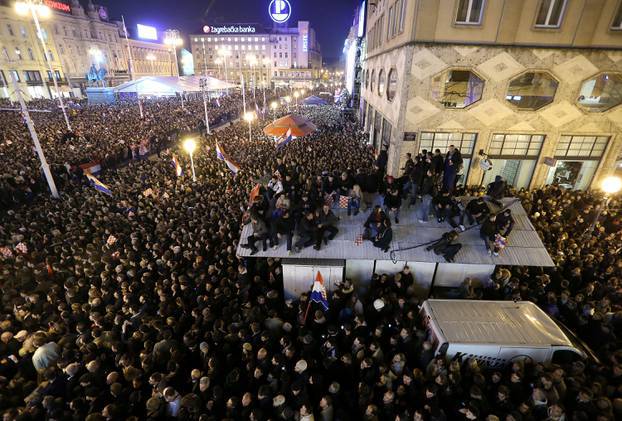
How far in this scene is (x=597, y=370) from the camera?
6.10 m

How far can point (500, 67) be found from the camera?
14.7 meters

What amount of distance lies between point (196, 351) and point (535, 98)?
18360 millimetres

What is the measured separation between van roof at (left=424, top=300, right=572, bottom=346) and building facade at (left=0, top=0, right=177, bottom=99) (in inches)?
1897

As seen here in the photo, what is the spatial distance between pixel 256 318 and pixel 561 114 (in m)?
17.3

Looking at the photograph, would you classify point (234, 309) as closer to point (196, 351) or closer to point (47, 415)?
point (196, 351)

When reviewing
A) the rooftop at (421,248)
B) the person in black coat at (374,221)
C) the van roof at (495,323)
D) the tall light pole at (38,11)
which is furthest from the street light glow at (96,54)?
the van roof at (495,323)

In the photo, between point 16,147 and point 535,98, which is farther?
point 16,147

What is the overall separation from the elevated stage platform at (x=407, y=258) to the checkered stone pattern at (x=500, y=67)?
8482 millimetres

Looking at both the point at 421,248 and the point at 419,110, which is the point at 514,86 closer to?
the point at 419,110

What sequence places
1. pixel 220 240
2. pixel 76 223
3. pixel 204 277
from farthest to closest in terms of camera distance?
pixel 76 223 → pixel 220 240 → pixel 204 277

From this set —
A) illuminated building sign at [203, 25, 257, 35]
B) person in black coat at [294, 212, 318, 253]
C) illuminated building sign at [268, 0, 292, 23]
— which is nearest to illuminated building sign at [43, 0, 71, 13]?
illuminated building sign at [268, 0, 292, 23]

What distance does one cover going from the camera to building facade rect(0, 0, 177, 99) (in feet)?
160

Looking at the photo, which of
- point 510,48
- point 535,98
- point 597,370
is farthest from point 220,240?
point 535,98

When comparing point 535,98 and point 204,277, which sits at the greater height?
point 535,98
